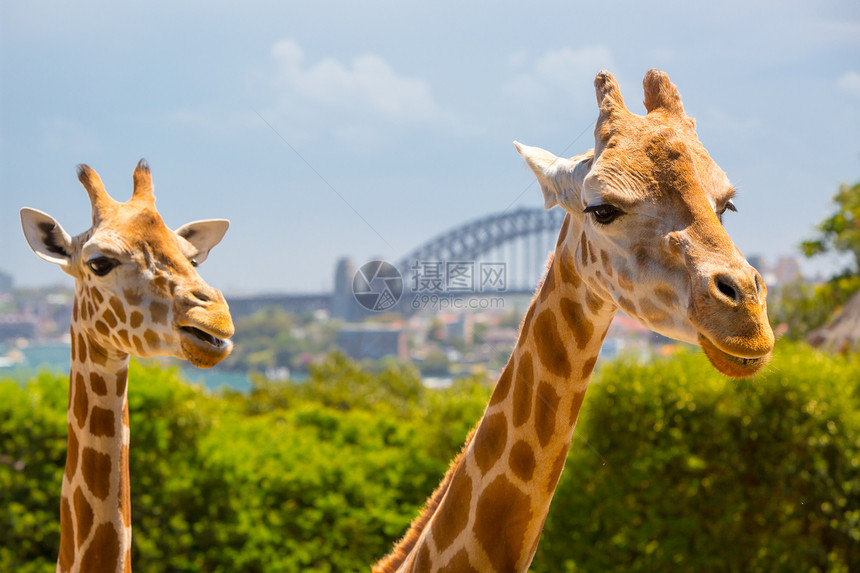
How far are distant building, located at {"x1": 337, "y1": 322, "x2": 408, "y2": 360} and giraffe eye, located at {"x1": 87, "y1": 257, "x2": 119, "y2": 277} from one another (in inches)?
334

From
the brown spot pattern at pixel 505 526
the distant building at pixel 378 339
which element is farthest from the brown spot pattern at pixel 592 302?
the distant building at pixel 378 339

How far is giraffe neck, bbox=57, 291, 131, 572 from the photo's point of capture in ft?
11.1

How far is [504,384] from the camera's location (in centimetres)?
283

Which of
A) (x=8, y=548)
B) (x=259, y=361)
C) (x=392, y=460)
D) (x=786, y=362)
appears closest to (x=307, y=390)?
(x=259, y=361)

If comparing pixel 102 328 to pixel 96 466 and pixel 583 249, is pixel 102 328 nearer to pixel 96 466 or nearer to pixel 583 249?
pixel 96 466

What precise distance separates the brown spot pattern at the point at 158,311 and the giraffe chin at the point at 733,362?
7.75ft

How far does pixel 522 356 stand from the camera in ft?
9.06

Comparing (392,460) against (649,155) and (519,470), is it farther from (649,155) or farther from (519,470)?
(649,155)

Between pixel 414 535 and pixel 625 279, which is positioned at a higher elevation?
pixel 625 279

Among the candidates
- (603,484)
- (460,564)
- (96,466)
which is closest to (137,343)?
(96,466)

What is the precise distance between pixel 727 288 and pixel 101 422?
2900 millimetres

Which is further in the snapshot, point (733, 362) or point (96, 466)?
point (96, 466)

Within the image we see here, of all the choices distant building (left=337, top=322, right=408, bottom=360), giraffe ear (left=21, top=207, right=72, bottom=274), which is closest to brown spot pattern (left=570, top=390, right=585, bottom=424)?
giraffe ear (left=21, top=207, right=72, bottom=274)

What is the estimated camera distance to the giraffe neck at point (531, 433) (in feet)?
8.48
